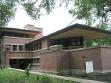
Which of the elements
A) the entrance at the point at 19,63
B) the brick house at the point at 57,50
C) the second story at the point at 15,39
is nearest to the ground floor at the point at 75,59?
the brick house at the point at 57,50

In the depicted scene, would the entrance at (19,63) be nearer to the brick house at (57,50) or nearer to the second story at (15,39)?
the brick house at (57,50)

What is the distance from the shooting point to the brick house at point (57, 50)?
2244cm

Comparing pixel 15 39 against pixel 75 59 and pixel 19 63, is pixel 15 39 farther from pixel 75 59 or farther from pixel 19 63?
pixel 75 59

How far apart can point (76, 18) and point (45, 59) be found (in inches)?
375

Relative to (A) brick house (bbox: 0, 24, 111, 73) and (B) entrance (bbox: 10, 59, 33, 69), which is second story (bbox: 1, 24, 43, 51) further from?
(B) entrance (bbox: 10, 59, 33, 69)

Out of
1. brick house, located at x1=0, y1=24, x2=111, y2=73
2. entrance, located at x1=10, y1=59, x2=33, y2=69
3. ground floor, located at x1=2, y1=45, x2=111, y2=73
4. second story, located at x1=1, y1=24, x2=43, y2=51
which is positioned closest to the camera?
ground floor, located at x1=2, y1=45, x2=111, y2=73

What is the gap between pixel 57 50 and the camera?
984 inches

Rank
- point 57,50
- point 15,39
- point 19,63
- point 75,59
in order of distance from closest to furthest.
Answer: point 57,50
point 75,59
point 15,39
point 19,63

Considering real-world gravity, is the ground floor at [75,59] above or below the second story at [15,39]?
below

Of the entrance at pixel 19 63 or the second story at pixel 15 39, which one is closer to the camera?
the second story at pixel 15 39

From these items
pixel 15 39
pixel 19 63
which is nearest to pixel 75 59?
pixel 15 39

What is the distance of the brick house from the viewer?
22.4 m

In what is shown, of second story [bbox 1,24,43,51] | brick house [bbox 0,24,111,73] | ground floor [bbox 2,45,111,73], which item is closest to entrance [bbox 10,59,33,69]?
brick house [bbox 0,24,111,73]

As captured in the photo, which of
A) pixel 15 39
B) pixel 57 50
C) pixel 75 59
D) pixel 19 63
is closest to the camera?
pixel 57 50
